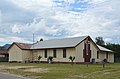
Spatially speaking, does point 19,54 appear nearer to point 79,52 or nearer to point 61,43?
point 61,43

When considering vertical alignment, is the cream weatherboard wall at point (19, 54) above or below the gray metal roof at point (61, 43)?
below

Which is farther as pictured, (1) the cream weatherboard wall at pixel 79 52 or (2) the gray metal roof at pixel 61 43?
(2) the gray metal roof at pixel 61 43

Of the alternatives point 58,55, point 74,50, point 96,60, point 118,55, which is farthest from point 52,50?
point 118,55

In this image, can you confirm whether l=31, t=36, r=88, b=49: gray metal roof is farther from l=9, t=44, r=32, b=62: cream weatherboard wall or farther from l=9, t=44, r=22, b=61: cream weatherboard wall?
l=9, t=44, r=22, b=61: cream weatherboard wall

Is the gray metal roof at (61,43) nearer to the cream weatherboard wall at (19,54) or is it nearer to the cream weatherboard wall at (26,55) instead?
the cream weatherboard wall at (26,55)

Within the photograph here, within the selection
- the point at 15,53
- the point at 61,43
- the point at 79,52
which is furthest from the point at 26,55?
the point at 79,52

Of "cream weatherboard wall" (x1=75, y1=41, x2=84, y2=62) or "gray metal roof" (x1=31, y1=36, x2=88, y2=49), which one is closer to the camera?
"cream weatherboard wall" (x1=75, y1=41, x2=84, y2=62)

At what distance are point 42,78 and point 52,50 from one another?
103 ft

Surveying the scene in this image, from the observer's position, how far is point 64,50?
162 feet

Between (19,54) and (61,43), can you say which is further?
(19,54)

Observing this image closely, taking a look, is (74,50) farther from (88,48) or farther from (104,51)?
(104,51)

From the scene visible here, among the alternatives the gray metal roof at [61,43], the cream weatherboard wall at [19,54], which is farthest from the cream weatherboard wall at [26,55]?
the gray metal roof at [61,43]

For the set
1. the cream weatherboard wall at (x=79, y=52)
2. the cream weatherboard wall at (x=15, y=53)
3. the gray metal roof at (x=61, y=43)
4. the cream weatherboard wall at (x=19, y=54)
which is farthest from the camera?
the cream weatherboard wall at (x=15, y=53)

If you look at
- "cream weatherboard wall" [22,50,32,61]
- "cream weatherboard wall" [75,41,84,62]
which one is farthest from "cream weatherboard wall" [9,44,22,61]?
"cream weatherboard wall" [75,41,84,62]
